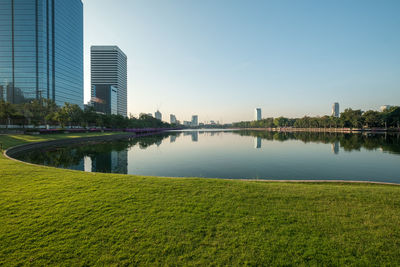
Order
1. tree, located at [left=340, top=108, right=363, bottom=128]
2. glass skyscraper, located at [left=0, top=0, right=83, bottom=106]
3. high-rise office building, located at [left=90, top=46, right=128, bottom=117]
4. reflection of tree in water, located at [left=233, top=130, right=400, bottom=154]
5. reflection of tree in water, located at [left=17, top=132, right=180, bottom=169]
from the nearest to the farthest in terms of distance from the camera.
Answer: reflection of tree in water, located at [left=17, top=132, right=180, bottom=169], reflection of tree in water, located at [left=233, top=130, right=400, bottom=154], glass skyscraper, located at [left=0, top=0, right=83, bottom=106], tree, located at [left=340, top=108, right=363, bottom=128], high-rise office building, located at [left=90, top=46, right=128, bottom=117]

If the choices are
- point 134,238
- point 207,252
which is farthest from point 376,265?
point 134,238

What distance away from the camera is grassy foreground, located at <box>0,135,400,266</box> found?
3.84 meters

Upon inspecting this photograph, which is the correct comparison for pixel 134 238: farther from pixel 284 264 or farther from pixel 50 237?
pixel 284 264

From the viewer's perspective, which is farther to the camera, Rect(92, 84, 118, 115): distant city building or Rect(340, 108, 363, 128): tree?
Rect(92, 84, 118, 115): distant city building

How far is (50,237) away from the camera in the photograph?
172 inches

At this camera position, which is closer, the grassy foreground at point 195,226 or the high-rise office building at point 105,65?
the grassy foreground at point 195,226

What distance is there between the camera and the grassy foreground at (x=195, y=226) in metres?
3.84

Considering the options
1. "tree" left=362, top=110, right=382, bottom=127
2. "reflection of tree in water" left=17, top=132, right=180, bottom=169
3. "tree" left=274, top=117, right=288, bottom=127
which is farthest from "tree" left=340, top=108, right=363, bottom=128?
"reflection of tree in water" left=17, top=132, right=180, bottom=169

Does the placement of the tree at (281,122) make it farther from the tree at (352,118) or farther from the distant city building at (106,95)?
the distant city building at (106,95)

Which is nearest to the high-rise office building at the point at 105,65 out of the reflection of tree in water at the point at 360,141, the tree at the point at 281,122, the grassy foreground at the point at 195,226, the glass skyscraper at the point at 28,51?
the glass skyscraper at the point at 28,51

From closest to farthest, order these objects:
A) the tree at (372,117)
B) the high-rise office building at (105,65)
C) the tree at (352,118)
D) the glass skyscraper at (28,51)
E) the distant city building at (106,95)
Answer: the glass skyscraper at (28,51) < the tree at (372,117) < the tree at (352,118) < the distant city building at (106,95) < the high-rise office building at (105,65)

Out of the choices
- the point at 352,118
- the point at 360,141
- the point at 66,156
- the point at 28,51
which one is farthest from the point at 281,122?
the point at 28,51

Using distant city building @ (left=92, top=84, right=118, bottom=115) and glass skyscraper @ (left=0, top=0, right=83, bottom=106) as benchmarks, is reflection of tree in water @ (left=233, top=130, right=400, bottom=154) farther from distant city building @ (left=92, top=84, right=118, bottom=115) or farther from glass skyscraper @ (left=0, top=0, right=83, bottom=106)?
distant city building @ (left=92, top=84, right=118, bottom=115)

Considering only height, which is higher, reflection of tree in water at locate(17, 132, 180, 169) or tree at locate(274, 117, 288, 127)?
tree at locate(274, 117, 288, 127)
